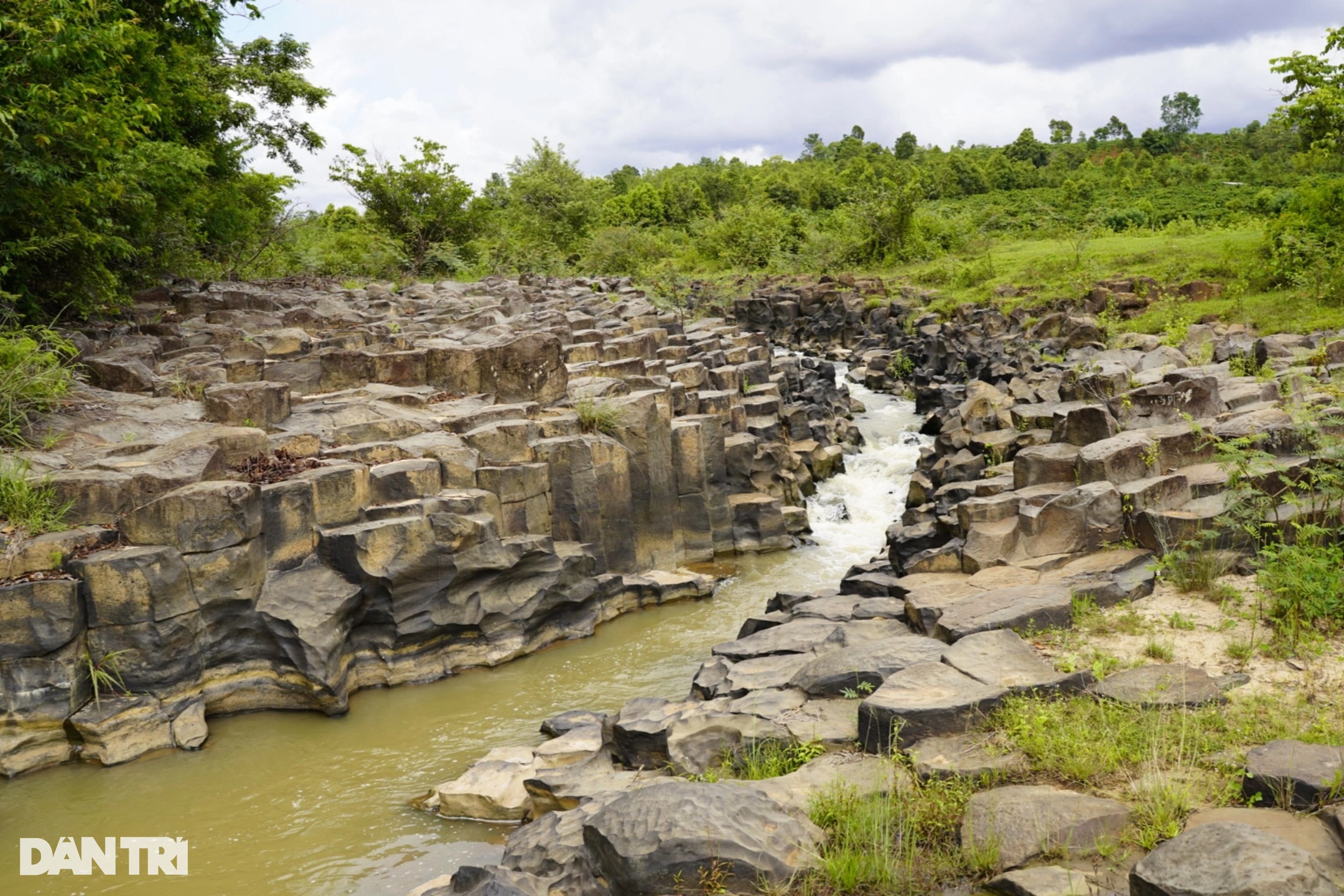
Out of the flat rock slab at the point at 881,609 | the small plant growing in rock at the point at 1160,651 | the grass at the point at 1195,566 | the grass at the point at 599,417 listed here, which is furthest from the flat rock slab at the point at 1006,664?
the grass at the point at 599,417

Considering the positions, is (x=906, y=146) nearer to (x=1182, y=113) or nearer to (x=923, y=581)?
(x=1182, y=113)

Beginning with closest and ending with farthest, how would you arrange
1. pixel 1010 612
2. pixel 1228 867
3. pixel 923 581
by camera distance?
pixel 1228 867, pixel 1010 612, pixel 923 581

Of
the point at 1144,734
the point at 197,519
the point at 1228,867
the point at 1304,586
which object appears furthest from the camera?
the point at 197,519

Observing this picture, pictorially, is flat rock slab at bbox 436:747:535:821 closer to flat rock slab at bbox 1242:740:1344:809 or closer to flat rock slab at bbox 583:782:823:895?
flat rock slab at bbox 583:782:823:895

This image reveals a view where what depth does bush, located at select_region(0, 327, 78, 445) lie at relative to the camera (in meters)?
9.52

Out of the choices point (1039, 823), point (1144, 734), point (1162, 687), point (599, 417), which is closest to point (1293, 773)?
point (1144, 734)

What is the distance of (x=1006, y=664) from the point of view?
653cm

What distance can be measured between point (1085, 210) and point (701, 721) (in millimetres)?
44635

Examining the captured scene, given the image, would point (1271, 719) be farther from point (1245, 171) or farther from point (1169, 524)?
point (1245, 171)

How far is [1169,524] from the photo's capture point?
8.20 meters

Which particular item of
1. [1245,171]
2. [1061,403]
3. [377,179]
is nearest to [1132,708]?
[1061,403]

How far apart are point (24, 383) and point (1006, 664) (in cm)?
959

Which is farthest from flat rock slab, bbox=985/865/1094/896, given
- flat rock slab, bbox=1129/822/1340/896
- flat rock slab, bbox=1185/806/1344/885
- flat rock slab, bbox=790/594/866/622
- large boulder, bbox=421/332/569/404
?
large boulder, bbox=421/332/569/404

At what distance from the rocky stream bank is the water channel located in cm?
53
